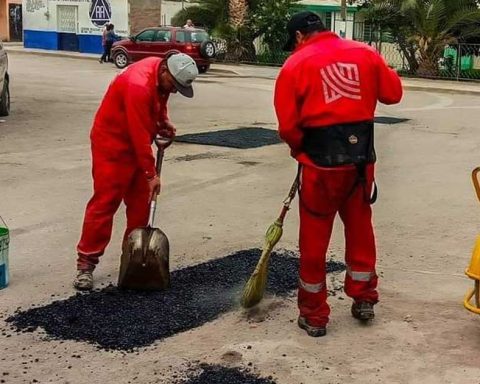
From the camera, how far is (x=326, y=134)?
4559mm

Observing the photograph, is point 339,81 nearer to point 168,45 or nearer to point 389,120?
point 389,120

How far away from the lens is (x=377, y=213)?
7.90m

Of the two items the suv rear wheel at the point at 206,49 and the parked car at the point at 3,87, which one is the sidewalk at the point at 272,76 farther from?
the parked car at the point at 3,87

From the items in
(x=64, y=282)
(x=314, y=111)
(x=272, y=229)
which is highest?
(x=314, y=111)

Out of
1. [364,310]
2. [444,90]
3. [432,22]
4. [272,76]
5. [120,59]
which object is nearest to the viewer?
[364,310]

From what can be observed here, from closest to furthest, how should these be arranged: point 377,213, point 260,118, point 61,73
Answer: point 377,213, point 260,118, point 61,73

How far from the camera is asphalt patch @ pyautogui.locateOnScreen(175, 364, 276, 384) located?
13.5 ft

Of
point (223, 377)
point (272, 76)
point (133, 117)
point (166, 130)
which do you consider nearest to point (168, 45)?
point (272, 76)

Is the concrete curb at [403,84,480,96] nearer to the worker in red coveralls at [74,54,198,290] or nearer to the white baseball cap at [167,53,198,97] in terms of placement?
the worker in red coveralls at [74,54,198,290]

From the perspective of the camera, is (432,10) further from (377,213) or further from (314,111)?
(314,111)

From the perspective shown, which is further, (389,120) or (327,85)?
(389,120)

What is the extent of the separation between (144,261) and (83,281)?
1.61 feet

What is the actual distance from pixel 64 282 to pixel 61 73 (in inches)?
824

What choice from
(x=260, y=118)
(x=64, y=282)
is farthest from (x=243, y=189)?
(x=260, y=118)
